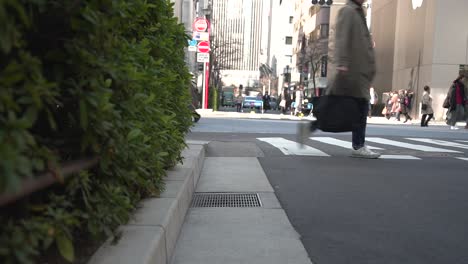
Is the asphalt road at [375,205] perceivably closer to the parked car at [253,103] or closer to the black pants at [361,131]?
the black pants at [361,131]

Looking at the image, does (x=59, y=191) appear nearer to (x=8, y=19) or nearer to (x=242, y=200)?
(x=8, y=19)

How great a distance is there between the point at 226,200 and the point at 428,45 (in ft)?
91.8

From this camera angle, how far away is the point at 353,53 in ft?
19.4

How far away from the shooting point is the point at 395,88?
36875 mm

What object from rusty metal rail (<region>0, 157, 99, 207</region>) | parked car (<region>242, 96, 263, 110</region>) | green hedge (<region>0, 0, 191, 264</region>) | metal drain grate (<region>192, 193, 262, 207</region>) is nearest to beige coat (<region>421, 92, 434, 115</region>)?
metal drain grate (<region>192, 193, 262, 207</region>)

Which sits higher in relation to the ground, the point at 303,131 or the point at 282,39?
the point at 282,39

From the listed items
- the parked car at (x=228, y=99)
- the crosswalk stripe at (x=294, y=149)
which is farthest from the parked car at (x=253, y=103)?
the crosswalk stripe at (x=294, y=149)

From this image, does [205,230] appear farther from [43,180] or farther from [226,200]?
[43,180]

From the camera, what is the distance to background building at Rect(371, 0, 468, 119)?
28750 millimetres

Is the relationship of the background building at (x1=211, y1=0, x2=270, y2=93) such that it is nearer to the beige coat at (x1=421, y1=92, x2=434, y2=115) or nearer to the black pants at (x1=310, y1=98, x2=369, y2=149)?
the beige coat at (x1=421, y1=92, x2=434, y2=115)

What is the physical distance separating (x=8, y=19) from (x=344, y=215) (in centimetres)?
348

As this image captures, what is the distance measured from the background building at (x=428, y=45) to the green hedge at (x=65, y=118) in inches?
1144

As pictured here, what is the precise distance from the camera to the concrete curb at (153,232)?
7.64 ft

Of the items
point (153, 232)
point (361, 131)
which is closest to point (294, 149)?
point (361, 131)
